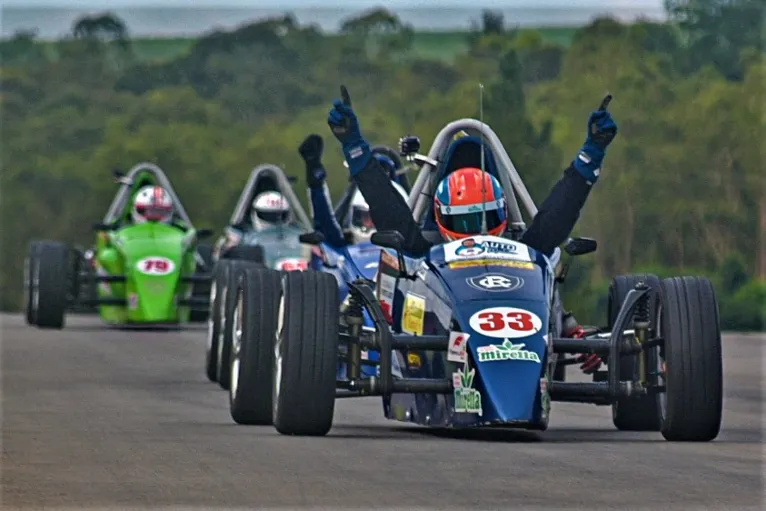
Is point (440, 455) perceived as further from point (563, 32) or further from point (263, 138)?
point (563, 32)

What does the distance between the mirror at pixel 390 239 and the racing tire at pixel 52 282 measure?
1772 centimetres

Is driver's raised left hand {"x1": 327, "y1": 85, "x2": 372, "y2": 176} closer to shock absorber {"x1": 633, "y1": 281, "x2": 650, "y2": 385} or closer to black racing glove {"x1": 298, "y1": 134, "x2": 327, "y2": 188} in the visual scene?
shock absorber {"x1": 633, "y1": 281, "x2": 650, "y2": 385}

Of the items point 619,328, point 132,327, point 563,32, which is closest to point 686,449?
point 619,328

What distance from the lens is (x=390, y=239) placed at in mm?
15211

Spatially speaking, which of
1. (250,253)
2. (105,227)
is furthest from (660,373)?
(105,227)

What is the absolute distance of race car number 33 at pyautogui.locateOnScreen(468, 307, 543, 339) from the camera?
14.0 m

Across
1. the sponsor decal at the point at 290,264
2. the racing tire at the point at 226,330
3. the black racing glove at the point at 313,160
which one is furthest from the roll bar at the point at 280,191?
the black racing glove at the point at 313,160

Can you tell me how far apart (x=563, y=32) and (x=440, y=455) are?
111 metres

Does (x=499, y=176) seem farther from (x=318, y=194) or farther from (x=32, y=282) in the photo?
(x=32, y=282)

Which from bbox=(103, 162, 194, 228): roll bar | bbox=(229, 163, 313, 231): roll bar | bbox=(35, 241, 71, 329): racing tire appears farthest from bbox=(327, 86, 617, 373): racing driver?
bbox=(103, 162, 194, 228): roll bar

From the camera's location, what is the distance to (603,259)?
77750mm

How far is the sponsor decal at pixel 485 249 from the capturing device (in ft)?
48.8

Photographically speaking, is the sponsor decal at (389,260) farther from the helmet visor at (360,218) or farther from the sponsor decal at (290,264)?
the sponsor decal at (290,264)

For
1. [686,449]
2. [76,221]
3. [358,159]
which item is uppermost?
[358,159]
